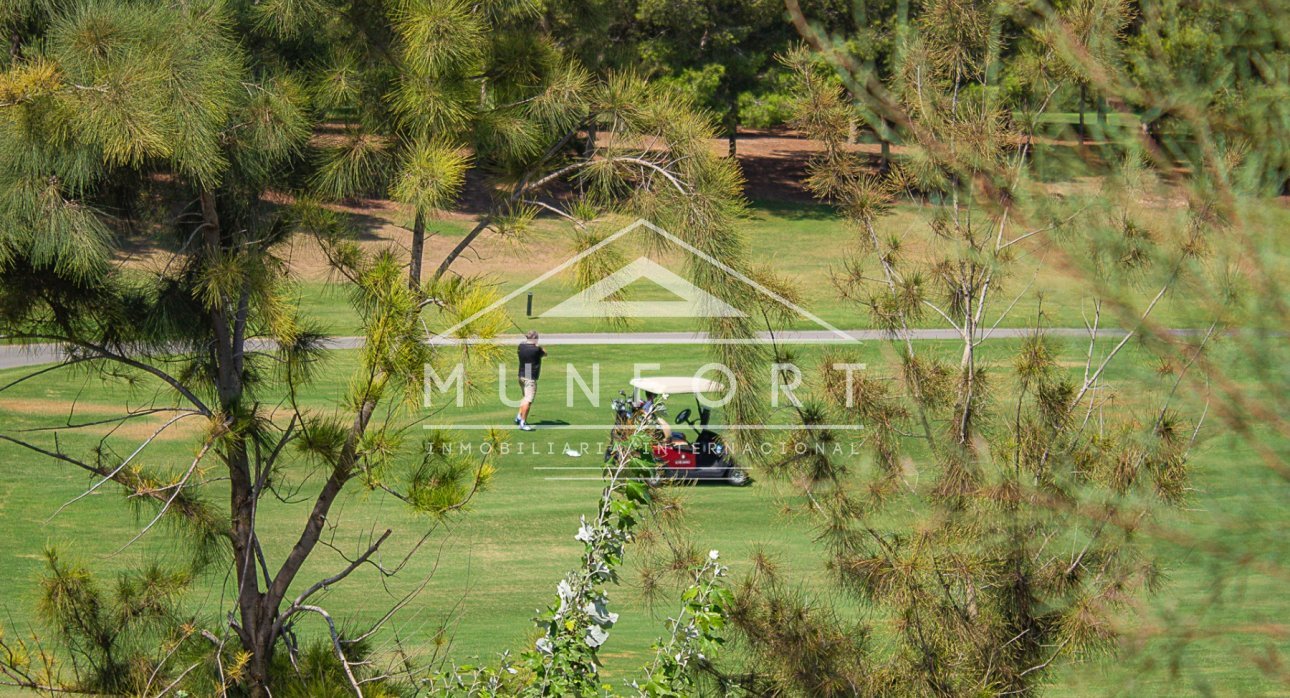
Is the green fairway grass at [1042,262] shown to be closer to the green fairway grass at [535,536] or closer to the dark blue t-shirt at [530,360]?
the green fairway grass at [535,536]

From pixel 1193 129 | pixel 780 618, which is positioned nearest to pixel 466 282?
pixel 780 618

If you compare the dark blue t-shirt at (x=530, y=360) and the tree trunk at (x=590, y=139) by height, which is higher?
the tree trunk at (x=590, y=139)

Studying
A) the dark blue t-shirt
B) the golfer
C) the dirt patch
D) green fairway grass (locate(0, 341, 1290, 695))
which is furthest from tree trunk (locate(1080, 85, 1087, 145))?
the dark blue t-shirt

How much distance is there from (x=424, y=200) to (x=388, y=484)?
126cm

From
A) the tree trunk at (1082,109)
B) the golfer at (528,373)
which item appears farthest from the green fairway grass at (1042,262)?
the golfer at (528,373)

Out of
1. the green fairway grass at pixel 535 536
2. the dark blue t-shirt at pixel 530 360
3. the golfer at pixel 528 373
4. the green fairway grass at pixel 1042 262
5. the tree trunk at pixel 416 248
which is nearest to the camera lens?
the green fairway grass at pixel 1042 262

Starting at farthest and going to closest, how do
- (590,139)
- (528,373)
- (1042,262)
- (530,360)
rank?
1. (528,373)
2. (530,360)
3. (590,139)
4. (1042,262)

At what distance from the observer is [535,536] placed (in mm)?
13508

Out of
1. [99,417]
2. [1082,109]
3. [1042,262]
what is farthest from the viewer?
[99,417]

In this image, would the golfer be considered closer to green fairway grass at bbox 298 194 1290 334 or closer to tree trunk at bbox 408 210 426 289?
green fairway grass at bbox 298 194 1290 334

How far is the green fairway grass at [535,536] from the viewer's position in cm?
179

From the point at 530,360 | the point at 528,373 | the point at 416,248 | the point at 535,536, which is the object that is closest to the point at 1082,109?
the point at 416,248

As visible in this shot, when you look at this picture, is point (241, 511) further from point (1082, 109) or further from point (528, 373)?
point (528, 373)

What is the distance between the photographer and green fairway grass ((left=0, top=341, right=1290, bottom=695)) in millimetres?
1786
